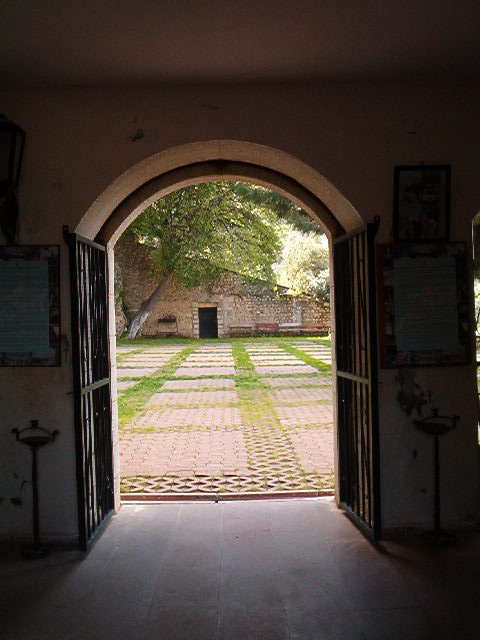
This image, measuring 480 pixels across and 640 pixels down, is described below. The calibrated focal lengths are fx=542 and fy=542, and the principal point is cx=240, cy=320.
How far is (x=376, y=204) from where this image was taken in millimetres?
4078

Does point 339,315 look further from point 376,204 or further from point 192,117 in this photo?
point 192,117

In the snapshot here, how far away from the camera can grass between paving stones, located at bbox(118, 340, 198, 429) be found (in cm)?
875

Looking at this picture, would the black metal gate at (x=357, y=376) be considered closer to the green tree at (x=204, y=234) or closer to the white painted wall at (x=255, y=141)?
the white painted wall at (x=255, y=141)

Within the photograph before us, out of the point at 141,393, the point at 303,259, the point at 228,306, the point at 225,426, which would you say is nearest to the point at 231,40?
the point at 225,426

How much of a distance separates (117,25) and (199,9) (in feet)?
1.65

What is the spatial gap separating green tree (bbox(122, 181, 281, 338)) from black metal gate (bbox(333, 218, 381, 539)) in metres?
8.26

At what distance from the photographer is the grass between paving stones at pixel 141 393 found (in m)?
8.75

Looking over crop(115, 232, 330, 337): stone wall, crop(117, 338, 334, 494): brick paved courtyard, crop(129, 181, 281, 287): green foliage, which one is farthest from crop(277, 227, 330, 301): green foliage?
crop(117, 338, 334, 494): brick paved courtyard

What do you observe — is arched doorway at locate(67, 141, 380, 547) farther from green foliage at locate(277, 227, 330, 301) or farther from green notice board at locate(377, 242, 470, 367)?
green foliage at locate(277, 227, 330, 301)

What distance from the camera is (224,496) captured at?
4.91 meters

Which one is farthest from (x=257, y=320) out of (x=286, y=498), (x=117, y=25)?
(x=117, y=25)

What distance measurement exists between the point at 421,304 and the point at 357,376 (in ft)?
2.37

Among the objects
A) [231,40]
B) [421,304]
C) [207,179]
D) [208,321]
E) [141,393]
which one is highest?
[231,40]

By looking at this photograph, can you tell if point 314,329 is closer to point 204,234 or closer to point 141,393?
point 204,234
